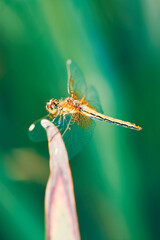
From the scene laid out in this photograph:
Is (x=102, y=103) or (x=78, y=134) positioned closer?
(x=78, y=134)

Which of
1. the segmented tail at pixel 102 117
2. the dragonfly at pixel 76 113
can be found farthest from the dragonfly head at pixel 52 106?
the segmented tail at pixel 102 117

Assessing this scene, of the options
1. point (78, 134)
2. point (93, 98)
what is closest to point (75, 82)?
point (93, 98)

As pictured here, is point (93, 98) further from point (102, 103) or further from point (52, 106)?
point (52, 106)

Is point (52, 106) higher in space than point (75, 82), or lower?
lower

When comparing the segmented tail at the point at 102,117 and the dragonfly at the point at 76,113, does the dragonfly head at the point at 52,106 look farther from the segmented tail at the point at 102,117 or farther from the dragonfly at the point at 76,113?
the segmented tail at the point at 102,117

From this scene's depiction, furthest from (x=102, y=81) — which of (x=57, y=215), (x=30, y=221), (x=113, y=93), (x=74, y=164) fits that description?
(x=57, y=215)

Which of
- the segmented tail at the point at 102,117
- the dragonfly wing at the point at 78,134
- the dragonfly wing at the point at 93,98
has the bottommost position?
the dragonfly wing at the point at 78,134
